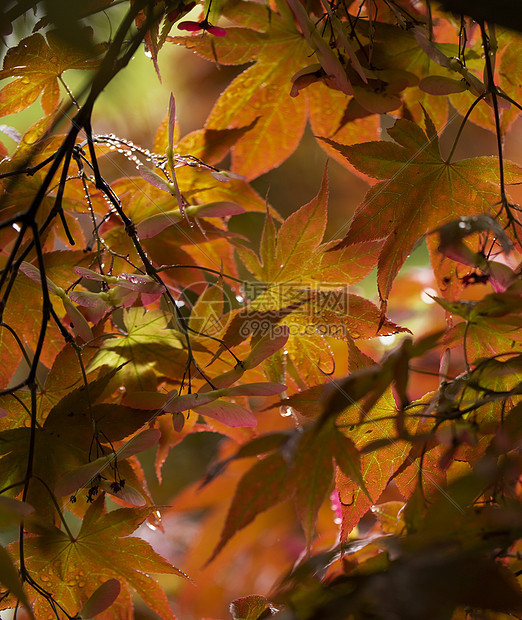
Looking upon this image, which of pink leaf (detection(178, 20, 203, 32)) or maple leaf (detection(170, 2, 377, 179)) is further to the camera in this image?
maple leaf (detection(170, 2, 377, 179))

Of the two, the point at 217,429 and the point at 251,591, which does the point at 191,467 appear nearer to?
the point at 251,591

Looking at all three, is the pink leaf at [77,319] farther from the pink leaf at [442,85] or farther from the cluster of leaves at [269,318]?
the pink leaf at [442,85]

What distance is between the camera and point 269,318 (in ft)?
1.87

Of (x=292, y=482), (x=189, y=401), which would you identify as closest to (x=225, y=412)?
(x=189, y=401)

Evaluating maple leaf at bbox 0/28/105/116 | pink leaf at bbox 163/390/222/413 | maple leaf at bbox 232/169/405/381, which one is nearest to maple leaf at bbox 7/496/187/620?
pink leaf at bbox 163/390/222/413

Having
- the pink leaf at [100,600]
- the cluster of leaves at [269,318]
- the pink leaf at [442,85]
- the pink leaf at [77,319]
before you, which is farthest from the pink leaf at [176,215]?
the pink leaf at [100,600]

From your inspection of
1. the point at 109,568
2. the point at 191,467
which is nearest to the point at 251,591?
the point at 191,467

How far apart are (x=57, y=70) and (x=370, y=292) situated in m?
1.57

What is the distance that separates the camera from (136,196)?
0.73 meters

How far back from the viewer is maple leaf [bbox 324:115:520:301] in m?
0.59

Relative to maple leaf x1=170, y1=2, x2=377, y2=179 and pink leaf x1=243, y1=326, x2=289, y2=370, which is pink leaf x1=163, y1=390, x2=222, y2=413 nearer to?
pink leaf x1=243, y1=326, x2=289, y2=370

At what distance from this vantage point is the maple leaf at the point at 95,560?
0.56 m

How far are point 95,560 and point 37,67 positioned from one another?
1.79 feet

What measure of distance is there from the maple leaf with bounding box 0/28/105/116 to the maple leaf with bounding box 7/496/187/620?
46cm
